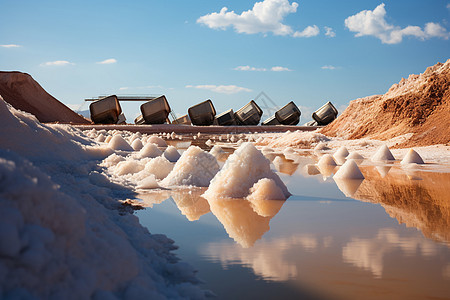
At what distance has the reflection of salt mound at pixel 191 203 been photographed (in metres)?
2.59

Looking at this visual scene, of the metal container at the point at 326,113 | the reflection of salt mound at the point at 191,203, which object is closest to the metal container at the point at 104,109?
the metal container at the point at 326,113

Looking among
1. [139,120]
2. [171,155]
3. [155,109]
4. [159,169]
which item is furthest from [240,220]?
[139,120]

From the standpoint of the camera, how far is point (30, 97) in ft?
77.4

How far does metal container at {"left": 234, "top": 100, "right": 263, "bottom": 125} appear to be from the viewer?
25109mm

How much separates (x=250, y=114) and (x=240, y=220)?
2289 centimetres

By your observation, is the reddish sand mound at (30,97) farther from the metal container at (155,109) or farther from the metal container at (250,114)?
the metal container at (250,114)

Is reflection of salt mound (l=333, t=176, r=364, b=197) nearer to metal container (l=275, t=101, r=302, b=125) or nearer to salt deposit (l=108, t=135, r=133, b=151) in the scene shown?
Answer: salt deposit (l=108, t=135, r=133, b=151)

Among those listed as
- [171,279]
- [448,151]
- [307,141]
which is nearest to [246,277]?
[171,279]

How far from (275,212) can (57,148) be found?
94.6 inches

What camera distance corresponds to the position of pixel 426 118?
353 inches

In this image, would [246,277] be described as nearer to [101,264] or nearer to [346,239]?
[101,264]

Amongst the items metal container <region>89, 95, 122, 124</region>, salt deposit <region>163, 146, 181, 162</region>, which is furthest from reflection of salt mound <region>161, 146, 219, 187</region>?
metal container <region>89, 95, 122, 124</region>

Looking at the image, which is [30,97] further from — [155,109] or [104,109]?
[155,109]

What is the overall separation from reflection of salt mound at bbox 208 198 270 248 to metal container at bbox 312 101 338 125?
76.7 ft
